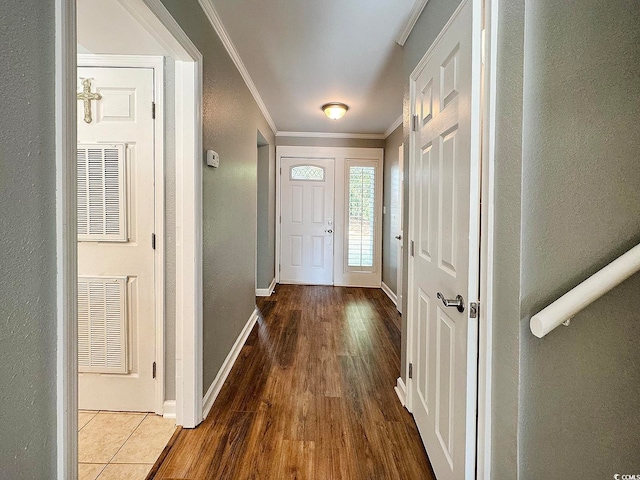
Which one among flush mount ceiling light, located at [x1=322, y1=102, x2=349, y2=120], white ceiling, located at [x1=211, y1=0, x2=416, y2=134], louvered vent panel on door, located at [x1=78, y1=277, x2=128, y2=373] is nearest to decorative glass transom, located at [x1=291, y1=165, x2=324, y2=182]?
white ceiling, located at [x1=211, y1=0, x2=416, y2=134]

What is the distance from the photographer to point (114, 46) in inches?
66.9

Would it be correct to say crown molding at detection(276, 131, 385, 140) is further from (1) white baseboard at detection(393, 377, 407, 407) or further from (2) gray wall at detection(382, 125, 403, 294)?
(1) white baseboard at detection(393, 377, 407, 407)

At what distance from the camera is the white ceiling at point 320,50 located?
187 centimetres

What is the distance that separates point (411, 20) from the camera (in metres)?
1.90

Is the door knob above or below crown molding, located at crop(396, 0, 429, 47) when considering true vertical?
below

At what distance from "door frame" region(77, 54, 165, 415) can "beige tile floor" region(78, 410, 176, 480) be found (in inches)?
11.6

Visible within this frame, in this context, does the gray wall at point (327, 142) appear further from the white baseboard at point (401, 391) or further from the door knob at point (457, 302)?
the door knob at point (457, 302)

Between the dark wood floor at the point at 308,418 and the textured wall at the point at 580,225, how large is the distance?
2.96ft

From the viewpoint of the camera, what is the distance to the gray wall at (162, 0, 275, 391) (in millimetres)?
1830

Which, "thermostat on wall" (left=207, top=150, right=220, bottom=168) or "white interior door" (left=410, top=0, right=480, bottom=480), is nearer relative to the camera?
"white interior door" (left=410, top=0, right=480, bottom=480)

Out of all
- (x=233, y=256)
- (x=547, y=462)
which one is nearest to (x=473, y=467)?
(x=547, y=462)

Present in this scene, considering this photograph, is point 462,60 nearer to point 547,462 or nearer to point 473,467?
point 547,462

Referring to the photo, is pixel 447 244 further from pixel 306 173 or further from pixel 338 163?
pixel 306 173

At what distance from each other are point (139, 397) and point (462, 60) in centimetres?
237
